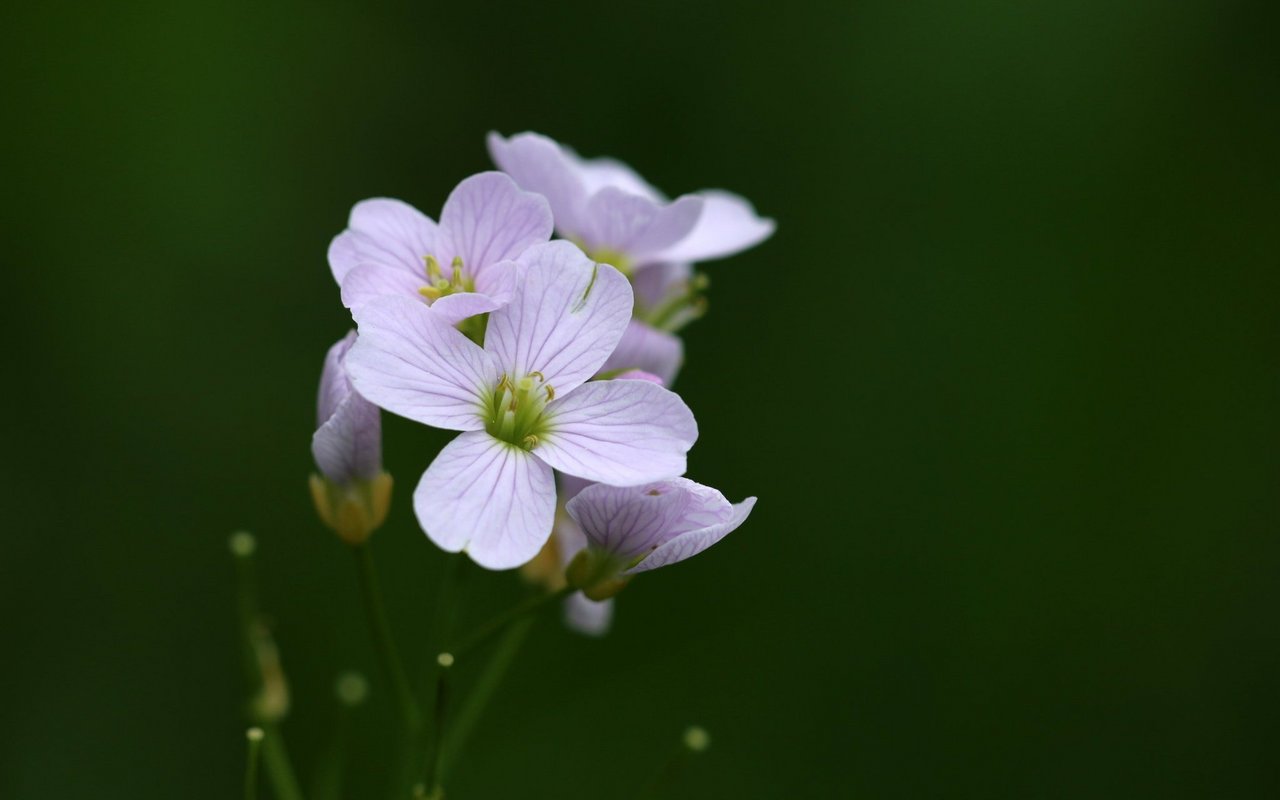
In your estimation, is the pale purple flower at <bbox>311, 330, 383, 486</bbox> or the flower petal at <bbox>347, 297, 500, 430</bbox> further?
the pale purple flower at <bbox>311, 330, 383, 486</bbox>

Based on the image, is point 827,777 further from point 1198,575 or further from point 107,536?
point 107,536

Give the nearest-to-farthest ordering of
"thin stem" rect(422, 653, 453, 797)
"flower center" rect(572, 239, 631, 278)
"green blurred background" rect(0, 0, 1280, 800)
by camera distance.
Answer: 1. "thin stem" rect(422, 653, 453, 797)
2. "flower center" rect(572, 239, 631, 278)
3. "green blurred background" rect(0, 0, 1280, 800)

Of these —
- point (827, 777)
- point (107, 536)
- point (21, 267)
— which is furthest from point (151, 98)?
point (827, 777)

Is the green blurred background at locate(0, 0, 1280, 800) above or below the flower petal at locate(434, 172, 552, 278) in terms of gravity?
above

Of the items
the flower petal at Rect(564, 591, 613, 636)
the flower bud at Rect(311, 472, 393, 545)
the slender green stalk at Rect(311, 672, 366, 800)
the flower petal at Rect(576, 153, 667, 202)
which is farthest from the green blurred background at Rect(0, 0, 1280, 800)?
the flower bud at Rect(311, 472, 393, 545)

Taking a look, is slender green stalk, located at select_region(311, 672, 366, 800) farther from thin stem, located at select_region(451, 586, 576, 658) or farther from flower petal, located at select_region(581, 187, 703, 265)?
flower petal, located at select_region(581, 187, 703, 265)

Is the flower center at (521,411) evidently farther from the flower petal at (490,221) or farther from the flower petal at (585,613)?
the flower petal at (585,613)

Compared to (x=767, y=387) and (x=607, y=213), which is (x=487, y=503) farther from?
(x=767, y=387)
